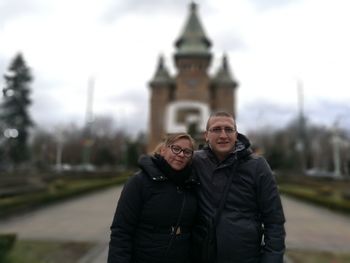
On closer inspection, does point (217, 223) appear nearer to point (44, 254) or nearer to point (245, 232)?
point (245, 232)

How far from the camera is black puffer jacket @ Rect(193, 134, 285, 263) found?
99.9 inches

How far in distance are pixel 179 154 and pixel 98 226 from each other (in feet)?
31.2

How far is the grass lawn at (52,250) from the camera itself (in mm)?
7082

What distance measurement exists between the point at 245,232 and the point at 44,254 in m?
6.04

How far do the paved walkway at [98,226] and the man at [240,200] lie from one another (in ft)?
16.7

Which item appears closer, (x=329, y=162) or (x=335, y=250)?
(x=335, y=250)

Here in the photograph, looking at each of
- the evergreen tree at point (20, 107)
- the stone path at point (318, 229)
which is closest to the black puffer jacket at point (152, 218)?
the stone path at point (318, 229)

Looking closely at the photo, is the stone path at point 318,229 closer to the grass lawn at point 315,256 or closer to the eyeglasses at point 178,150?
Answer: the grass lawn at point 315,256

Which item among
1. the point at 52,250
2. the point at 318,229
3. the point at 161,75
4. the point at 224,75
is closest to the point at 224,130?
the point at 52,250

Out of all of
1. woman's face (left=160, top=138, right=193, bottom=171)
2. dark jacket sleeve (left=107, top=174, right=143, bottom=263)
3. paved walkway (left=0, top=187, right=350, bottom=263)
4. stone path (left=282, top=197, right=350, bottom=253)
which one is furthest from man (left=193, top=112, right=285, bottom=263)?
stone path (left=282, top=197, right=350, bottom=253)

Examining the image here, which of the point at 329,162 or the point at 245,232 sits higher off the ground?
the point at 245,232

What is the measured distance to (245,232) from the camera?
2545mm

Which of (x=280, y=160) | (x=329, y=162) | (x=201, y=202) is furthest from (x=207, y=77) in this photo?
(x=201, y=202)

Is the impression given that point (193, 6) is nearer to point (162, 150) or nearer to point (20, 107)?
point (20, 107)
